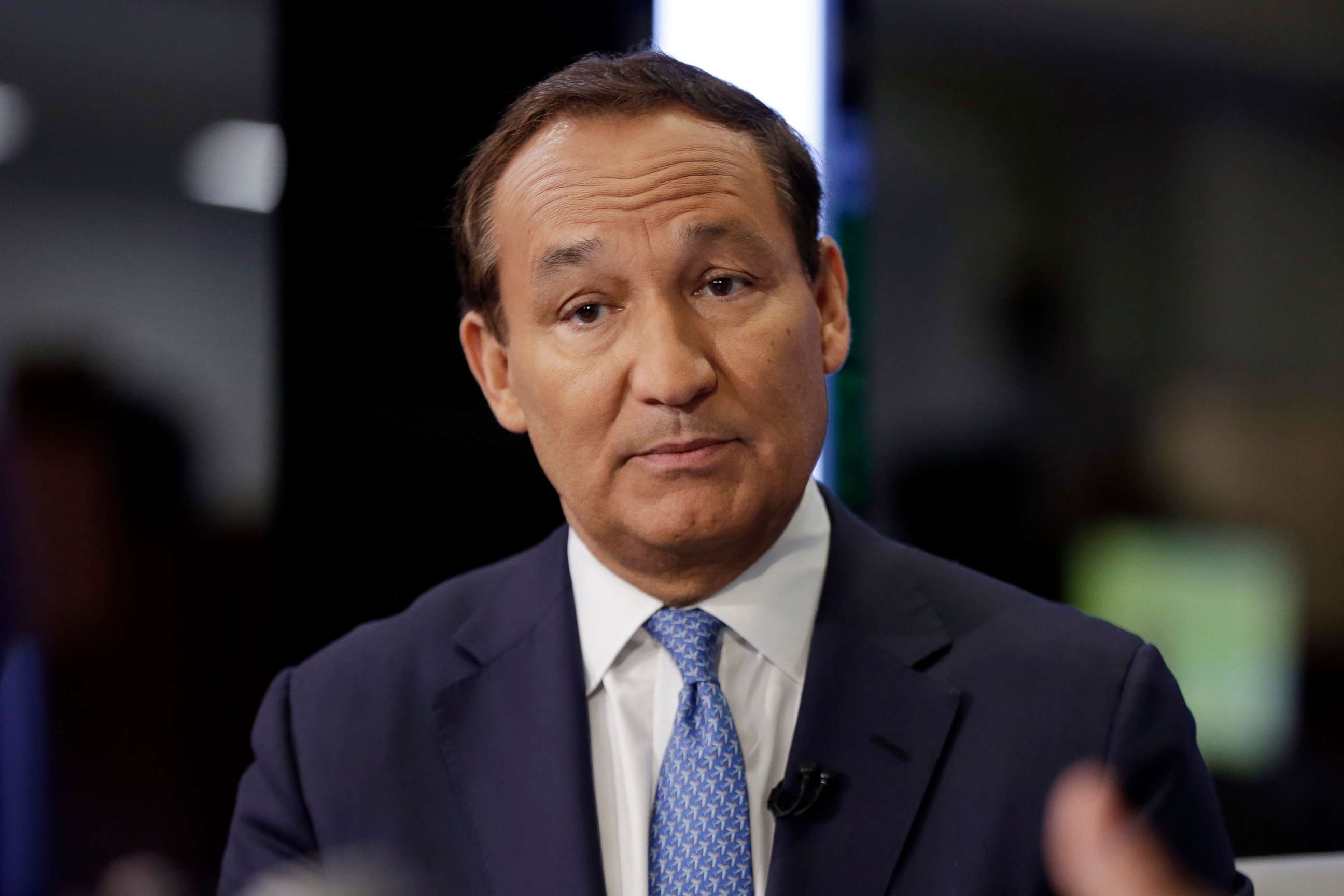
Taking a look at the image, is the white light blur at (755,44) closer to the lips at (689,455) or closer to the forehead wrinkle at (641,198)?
the forehead wrinkle at (641,198)

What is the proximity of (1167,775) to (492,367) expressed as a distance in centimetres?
105

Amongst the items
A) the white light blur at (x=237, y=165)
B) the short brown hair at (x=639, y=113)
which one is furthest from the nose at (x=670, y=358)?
the white light blur at (x=237, y=165)

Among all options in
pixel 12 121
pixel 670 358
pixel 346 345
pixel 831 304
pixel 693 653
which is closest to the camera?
pixel 670 358

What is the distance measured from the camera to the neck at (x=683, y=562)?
5.39ft

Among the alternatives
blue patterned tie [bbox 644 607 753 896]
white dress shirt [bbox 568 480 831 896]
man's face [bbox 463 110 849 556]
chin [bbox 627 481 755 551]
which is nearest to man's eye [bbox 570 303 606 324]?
man's face [bbox 463 110 849 556]

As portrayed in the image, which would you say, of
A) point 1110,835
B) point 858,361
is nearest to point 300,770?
point 1110,835

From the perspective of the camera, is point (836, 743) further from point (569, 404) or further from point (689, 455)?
point (569, 404)

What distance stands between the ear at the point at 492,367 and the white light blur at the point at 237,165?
0.51m

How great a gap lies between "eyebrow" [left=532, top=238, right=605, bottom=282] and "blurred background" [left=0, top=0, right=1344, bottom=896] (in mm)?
608

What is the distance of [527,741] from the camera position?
1.64m

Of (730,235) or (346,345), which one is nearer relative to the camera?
(730,235)

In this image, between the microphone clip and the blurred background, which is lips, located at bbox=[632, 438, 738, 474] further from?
the blurred background

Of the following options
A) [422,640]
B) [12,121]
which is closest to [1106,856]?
[422,640]

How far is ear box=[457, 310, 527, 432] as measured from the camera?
5.87ft
